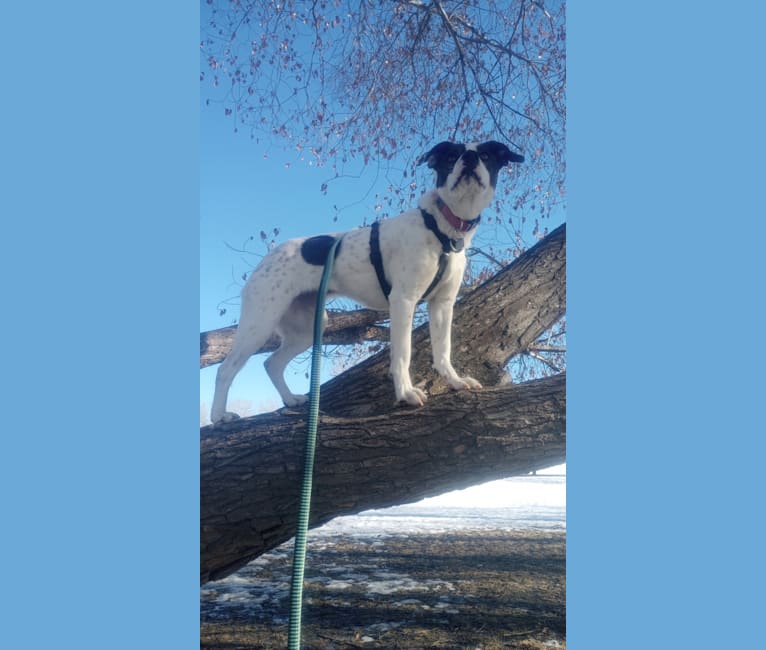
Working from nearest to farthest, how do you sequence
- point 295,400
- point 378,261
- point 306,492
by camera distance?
point 306,492 < point 378,261 < point 295,400

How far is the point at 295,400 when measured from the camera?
2756 mm

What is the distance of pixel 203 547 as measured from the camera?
2.52 meters

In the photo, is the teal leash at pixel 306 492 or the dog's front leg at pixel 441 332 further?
the dog's front leg at pixel 441 332

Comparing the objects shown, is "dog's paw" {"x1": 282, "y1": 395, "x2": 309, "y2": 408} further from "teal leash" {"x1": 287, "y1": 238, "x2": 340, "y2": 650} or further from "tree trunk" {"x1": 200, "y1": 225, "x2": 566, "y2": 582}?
"teal leash" {"x1": 287, "y1": 238, "x2": 340, "y2": 650}

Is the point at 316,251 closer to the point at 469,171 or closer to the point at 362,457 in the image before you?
the point at 469,171

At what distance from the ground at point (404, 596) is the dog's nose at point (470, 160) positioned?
60.2 inches

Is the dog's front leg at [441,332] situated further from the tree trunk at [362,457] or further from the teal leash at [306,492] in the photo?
the teal leash at [306,492]

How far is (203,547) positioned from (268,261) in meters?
1.20

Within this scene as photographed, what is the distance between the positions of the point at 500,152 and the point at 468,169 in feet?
0.63

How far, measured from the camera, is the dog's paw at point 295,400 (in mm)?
2742

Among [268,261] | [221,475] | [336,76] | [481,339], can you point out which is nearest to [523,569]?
[481,339]

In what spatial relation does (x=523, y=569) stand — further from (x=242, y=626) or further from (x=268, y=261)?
(x=268, y=261)

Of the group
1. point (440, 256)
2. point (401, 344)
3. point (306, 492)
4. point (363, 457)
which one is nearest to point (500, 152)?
point (440, 256)

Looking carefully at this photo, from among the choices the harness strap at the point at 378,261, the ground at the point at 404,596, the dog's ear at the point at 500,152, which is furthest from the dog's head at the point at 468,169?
the ground at the point at 404,596
